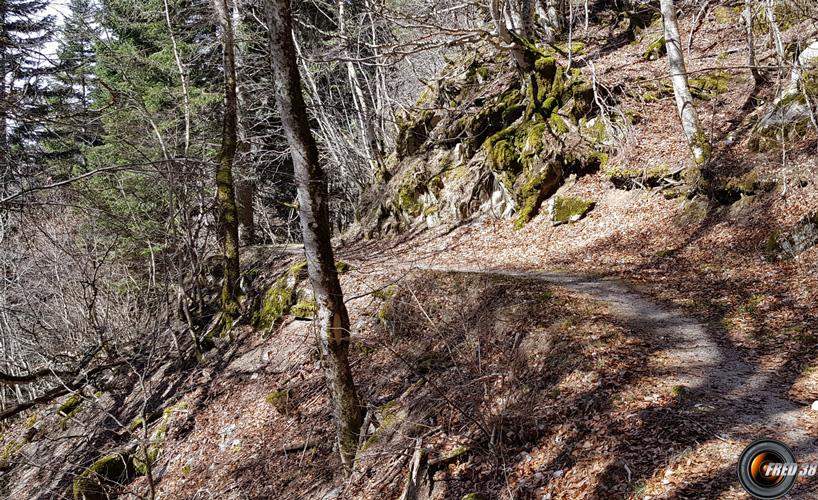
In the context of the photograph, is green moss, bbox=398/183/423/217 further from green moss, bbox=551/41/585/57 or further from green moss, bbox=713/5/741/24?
green moss, bbox=713/5/741/24

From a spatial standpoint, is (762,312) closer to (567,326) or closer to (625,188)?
(567,326)

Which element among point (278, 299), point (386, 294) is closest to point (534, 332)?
point (386, 294)

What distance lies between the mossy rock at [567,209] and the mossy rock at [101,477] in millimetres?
10401

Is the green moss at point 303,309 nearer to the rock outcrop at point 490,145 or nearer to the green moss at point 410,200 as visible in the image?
the rock outcrop at point 490,145

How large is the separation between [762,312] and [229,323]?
10.0 metres

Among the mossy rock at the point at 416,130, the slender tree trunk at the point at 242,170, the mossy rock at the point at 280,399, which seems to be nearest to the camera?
the mossy rock at the point at 280,399

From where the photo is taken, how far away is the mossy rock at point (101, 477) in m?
7.69

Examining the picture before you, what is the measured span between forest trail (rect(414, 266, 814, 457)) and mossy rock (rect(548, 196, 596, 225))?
4761mm

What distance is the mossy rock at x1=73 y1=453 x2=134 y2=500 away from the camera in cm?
769

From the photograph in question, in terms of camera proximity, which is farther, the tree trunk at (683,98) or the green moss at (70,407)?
the green moss at (70,407)

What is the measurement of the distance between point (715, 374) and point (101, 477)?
29.0ft

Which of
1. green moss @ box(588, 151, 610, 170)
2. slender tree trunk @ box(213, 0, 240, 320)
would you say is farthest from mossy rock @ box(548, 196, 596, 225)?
slender tree trunk @ box(213, 0, 240, 320)

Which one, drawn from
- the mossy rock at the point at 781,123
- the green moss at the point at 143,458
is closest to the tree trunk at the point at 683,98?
the mossy rock at the point at 781,123

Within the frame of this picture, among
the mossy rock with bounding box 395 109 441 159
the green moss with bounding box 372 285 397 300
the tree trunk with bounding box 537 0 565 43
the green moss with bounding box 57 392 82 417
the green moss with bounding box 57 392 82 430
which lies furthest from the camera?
the tree trunk with bounding box 537 0 565 43
